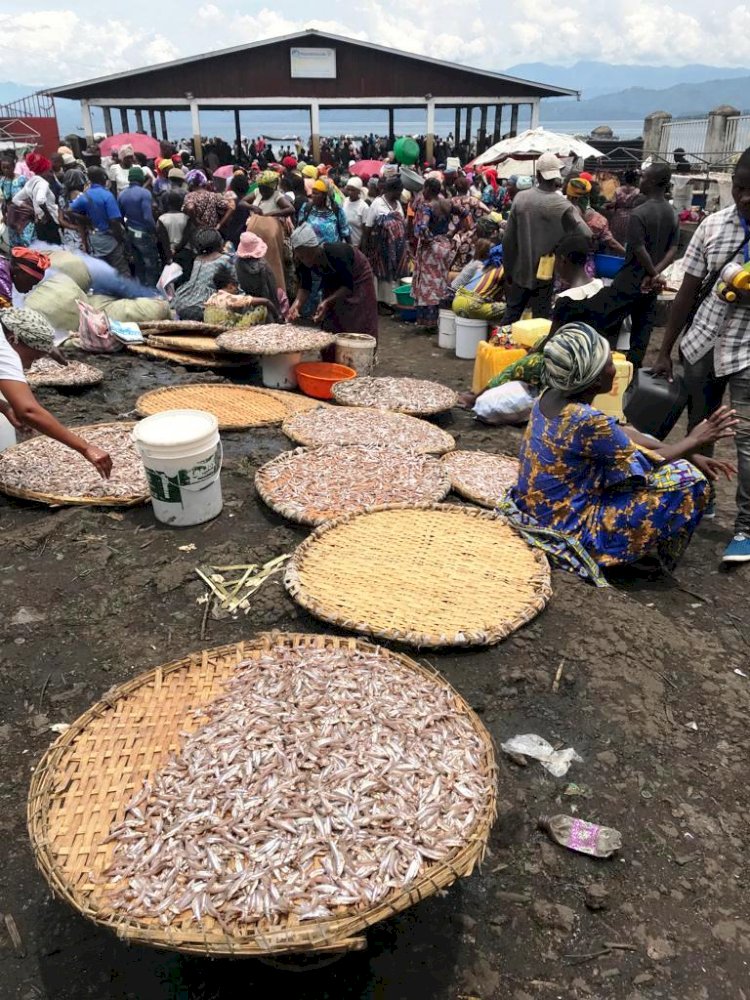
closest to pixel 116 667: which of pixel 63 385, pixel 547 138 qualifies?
pixel 63 385

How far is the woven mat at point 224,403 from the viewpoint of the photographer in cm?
534

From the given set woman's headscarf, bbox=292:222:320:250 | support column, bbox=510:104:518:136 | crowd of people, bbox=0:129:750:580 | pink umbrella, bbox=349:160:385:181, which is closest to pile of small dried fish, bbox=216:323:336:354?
crowd of people, bbox=0:129:750:580

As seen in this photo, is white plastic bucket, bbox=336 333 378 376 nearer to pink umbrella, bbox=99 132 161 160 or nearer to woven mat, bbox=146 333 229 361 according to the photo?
woven mat, bbox=146 333 229 361

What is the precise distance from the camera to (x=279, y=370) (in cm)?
645

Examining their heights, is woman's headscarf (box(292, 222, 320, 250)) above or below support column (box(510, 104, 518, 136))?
below

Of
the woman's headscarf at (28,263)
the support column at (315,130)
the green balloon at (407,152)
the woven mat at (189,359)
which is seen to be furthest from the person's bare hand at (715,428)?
the support column at (315,130)

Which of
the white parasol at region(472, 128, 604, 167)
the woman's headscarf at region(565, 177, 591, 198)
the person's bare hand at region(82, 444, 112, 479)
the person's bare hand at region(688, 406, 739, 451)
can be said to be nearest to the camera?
the person's bare hand at region(688, 406, 739, 451)

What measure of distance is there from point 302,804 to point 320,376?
4990mm

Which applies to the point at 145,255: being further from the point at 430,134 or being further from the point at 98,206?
the point at 430,134

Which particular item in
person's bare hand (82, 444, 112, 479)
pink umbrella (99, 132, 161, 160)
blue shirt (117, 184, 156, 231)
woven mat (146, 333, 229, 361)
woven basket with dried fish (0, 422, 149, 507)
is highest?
pink umbrella (99, 132, 161, 160)

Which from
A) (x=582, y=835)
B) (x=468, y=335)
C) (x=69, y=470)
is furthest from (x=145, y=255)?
(x=582, y=835)

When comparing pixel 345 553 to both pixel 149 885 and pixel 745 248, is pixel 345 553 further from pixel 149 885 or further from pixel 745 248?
pixel 745 248

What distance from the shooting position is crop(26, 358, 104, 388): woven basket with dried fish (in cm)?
595

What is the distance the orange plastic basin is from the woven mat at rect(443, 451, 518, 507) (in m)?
1.74
